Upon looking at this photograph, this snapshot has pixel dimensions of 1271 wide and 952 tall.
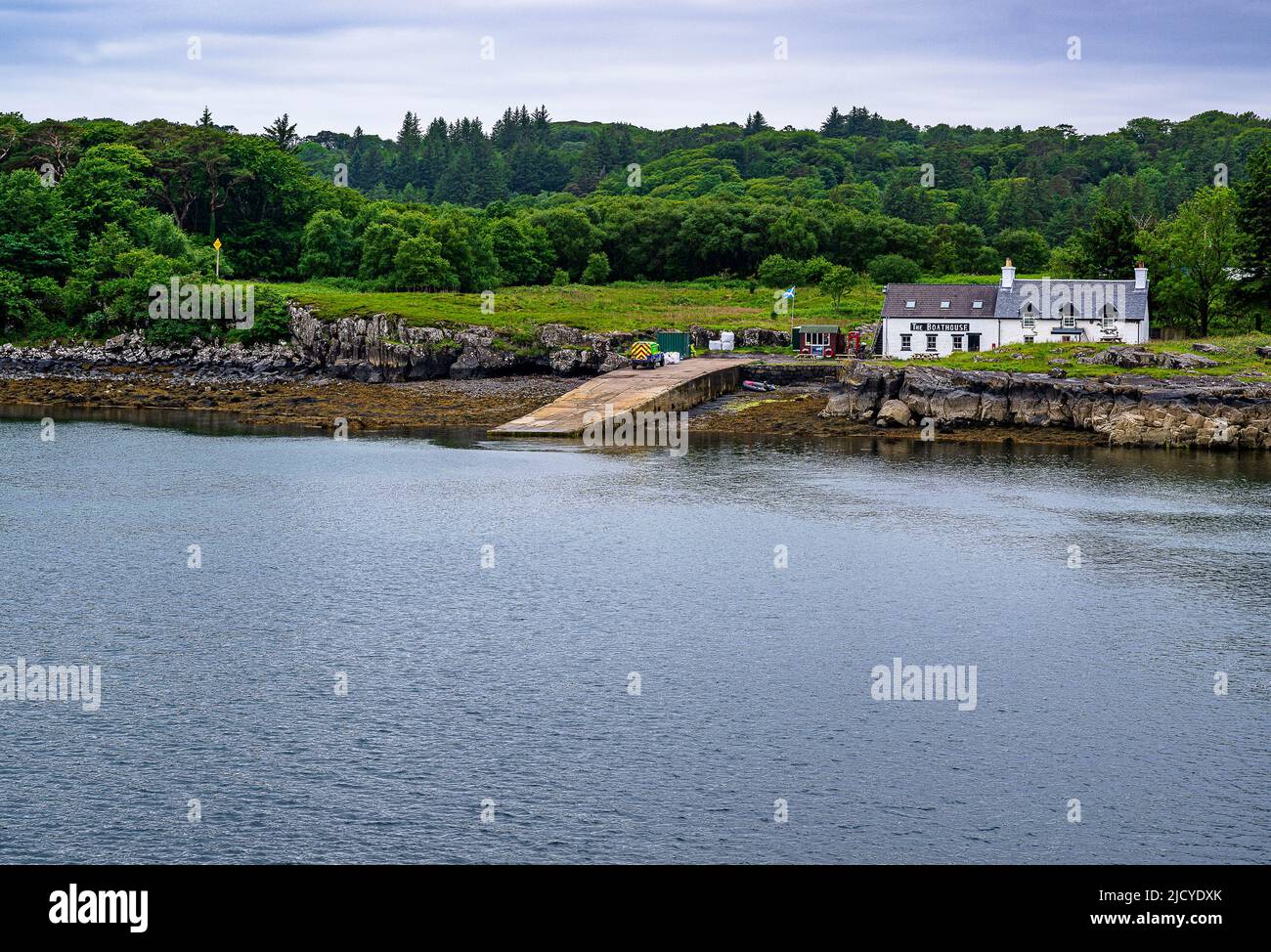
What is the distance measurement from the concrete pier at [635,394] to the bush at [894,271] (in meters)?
47.1

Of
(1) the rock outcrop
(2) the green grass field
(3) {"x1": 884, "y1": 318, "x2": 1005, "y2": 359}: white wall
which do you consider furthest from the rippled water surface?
(2) the green grass field

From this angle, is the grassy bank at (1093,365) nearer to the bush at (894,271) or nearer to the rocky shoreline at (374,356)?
the rocky shoreline at (374,356)

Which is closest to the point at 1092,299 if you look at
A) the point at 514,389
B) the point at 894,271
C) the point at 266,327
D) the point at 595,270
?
the point at 514,389

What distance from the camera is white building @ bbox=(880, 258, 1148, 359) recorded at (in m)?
101

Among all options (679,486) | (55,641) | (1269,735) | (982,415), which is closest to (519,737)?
(55,641)

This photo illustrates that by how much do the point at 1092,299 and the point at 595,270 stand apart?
195 ft

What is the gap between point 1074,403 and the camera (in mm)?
83250

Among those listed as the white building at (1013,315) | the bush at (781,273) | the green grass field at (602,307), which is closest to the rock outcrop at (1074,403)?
the white building at (1013,315)

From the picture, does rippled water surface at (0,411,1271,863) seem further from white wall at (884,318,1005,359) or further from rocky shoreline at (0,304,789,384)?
rocky shoreline at (0,304,789,384)

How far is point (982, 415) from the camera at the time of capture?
85.1 meters

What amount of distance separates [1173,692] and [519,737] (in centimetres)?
1747

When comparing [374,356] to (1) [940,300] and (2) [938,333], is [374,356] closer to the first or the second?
(2) [938,333]

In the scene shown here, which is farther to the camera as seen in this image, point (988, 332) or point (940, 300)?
point (940, 300)

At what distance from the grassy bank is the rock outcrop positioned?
1.65 metres
